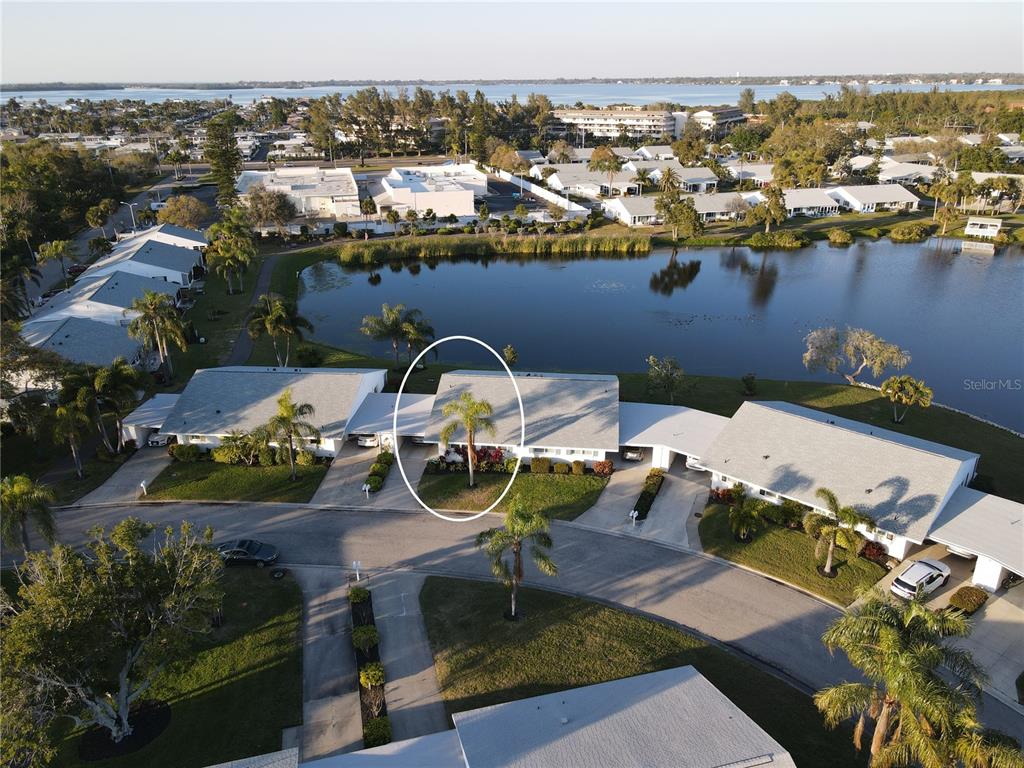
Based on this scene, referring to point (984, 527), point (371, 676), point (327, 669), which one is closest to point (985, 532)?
point (984, 527)

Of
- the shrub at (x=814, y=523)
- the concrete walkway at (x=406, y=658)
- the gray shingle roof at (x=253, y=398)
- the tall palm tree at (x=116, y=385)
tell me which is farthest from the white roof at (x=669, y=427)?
the tall palm tree at (x=116, y=385)

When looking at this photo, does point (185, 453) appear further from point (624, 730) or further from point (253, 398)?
point (624, 730)

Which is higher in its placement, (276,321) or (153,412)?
(276,321)

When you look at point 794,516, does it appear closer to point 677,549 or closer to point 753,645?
point 677,549

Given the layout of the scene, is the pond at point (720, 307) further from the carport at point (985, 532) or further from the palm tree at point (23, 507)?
the palm tree at point (23, 507)

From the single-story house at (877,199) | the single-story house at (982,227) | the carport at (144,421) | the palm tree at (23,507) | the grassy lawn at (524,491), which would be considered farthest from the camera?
the single-story house at (877,199)

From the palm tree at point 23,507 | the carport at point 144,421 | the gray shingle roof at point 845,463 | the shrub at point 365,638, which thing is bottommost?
the shrub at point 365,638

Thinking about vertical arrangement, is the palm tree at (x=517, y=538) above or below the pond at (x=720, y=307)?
above
